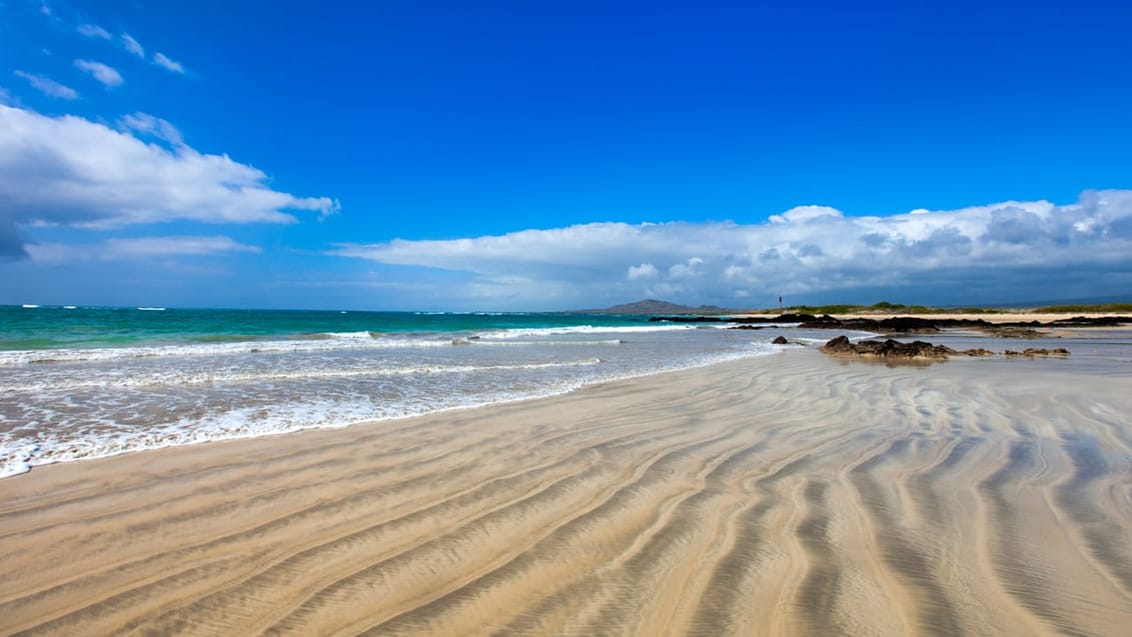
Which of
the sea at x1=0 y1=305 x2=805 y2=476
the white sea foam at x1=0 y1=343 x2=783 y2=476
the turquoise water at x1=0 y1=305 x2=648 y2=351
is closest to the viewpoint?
the white sea foam at x1=0 y1=343 x2=783 y2=476

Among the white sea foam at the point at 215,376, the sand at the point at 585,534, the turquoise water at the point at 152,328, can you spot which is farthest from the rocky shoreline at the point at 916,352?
the turquoise water at the point at 152,328

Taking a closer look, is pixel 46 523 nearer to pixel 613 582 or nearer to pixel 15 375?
pixel 613 582

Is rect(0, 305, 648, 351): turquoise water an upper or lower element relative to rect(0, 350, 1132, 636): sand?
upper

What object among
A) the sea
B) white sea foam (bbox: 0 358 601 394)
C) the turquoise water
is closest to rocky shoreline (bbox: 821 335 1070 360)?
the sea

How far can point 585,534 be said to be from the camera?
3451mm

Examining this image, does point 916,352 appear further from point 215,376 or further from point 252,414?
point 215,376

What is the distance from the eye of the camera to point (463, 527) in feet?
11.6

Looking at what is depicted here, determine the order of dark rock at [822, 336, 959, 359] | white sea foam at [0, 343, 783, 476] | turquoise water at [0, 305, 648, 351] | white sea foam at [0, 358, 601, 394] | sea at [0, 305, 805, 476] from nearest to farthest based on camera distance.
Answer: white sea foam at [0, 343, 783, 476], sea at [0, 305, 805, 476], white sea foam at [0, 358, 601, 394], dark rock at [822, 336, 959, 359], turquoise water at [0, 305, 648, 351]

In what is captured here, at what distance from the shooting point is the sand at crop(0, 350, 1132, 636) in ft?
8.19

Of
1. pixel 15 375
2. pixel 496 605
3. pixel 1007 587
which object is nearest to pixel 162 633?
pixel 496 605

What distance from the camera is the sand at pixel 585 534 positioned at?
8.19 feet

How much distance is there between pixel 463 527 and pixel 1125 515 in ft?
15.0

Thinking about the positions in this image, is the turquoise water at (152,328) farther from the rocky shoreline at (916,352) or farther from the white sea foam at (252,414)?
the rocky shoreline at (916,352)

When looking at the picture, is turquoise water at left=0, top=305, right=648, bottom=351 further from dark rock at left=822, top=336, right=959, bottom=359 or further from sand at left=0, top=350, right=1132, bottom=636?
dark rock at left=822, top=336, right=959, bottom=359
